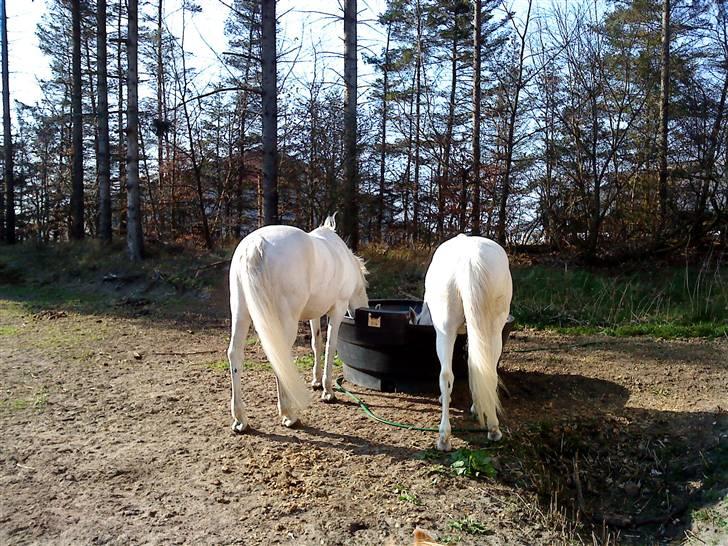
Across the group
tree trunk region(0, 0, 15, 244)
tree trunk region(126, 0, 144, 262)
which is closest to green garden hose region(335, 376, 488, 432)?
tree trunk region(126, 0, 144, 262)

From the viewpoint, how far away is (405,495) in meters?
2.75

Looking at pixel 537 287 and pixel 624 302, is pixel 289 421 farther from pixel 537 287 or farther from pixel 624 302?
pixel 624 302

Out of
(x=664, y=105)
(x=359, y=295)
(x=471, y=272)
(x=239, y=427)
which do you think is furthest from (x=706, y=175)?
(x=239, y=427)

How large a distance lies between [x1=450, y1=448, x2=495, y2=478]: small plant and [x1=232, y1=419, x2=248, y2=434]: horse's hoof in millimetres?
1472

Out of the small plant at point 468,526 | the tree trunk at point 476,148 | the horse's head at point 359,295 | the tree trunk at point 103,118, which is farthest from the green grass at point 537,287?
the small plant at point 468,526

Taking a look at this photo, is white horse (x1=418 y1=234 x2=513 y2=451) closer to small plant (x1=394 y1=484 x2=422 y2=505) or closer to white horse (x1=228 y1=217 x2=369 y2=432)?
small plant (x1=394 y1=484 x2=422 y2=505)

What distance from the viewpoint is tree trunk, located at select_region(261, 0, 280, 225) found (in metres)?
8.36

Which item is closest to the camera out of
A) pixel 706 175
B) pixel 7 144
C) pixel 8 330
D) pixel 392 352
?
pixel 392 352

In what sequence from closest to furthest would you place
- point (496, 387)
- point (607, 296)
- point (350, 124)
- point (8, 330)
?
point (496, 387) < point (8, 330) < point (607, 296) < point (350, 124)

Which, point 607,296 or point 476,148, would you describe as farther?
point 476,148

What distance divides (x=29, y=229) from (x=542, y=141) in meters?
22.8

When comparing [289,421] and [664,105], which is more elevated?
[664,105]

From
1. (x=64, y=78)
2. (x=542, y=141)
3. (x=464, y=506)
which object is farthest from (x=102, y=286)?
(x=64, y=78)

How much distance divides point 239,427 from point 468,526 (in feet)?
5.98
